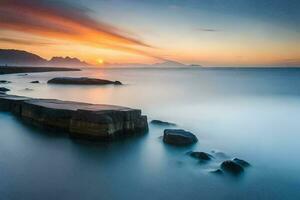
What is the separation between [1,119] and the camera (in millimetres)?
23406

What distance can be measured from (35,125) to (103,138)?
596cm

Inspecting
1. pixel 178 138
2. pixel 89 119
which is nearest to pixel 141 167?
pixel 178 138

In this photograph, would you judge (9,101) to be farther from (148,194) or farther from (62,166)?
(148,194)

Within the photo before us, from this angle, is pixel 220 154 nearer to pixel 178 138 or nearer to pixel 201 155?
pixel 201 155

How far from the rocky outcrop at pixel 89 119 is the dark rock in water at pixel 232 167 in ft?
19.8

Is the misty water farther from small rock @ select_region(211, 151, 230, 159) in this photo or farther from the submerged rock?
small rock @ select_region(211, 151, 230, 159)

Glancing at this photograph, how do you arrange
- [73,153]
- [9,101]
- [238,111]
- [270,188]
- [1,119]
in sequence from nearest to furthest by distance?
[270,188]
[73,153]
[1,119]
[9,101]
[238,111]

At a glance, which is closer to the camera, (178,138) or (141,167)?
(141,167)

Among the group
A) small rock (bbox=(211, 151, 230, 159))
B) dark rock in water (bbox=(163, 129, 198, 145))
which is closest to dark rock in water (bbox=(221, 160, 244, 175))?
small rock (bbox=(211, 151, 230, 159))

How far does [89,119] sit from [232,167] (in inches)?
291

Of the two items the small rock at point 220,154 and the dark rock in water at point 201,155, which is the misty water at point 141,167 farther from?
the small rock at point 220,154

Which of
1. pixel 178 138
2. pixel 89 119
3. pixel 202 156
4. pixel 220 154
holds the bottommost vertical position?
pixel 220 154

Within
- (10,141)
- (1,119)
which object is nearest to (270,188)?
(10,141)

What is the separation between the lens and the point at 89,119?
56.3 feet
